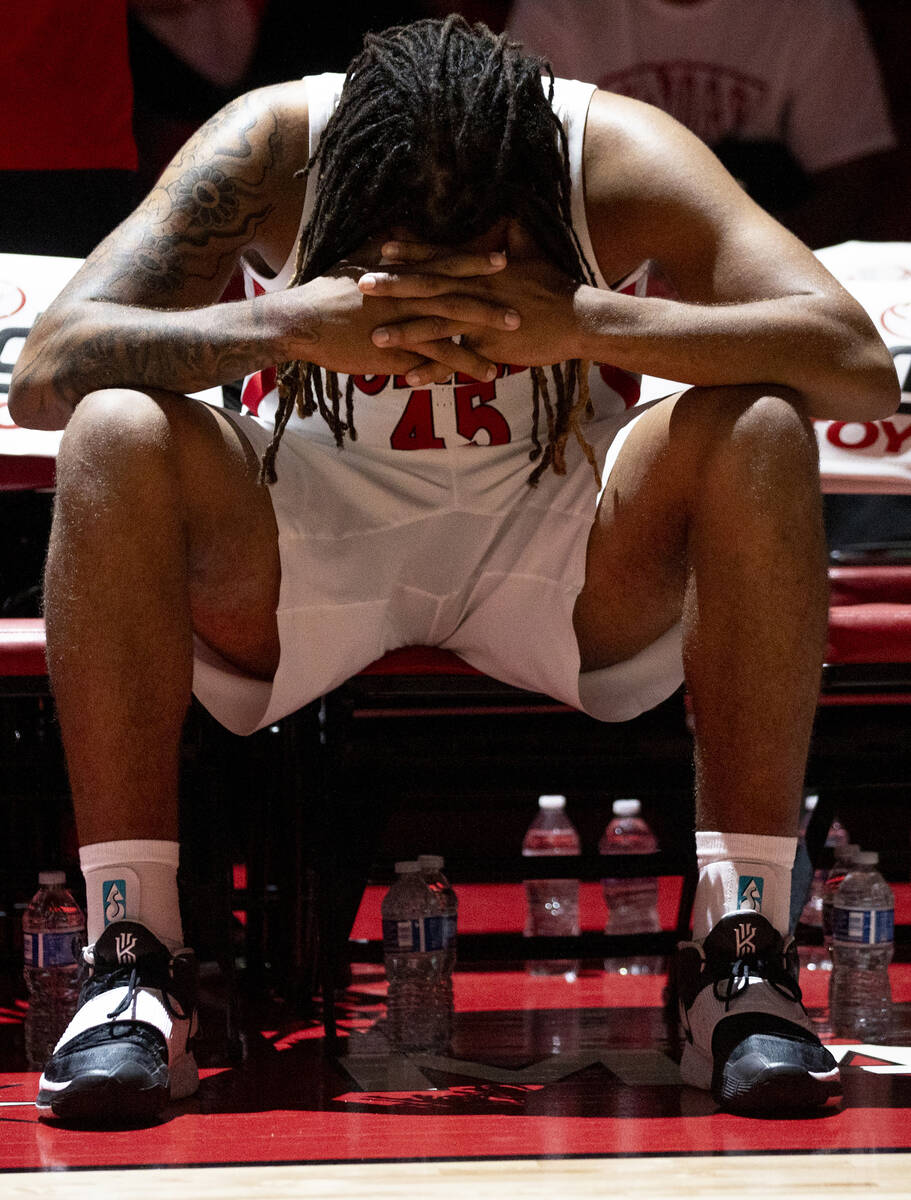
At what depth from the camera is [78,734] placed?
4.28ft

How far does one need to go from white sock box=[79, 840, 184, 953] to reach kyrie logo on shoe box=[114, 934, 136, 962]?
0.02 m

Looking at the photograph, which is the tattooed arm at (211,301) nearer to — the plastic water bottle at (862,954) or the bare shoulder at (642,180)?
the bare shoulder at (642,180)

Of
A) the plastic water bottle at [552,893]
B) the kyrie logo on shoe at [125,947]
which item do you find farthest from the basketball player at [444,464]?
the plastic water bottle at [552,893]

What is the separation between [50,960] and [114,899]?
51cm

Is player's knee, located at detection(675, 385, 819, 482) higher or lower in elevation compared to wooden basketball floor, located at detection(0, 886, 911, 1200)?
higher

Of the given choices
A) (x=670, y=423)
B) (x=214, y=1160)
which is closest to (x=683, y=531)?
(x=670, y=423)

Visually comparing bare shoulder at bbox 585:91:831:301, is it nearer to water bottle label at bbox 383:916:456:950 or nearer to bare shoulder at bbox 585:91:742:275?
bare shoulder at bbox 585:91:742:275

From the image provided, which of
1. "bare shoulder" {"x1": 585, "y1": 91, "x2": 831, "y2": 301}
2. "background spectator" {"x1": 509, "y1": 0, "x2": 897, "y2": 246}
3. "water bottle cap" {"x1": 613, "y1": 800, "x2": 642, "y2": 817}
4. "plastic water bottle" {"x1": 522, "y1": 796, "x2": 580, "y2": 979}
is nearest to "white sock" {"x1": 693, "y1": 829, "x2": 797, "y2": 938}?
"bare shoulder" {"x1": 585, "y1": 91, "x2": 831, "y2": 301}

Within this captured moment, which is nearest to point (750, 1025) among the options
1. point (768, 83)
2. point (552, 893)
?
point (552, 893)

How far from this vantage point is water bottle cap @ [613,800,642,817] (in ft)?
9.20

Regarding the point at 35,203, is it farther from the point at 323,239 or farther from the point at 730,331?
the point at 730,331

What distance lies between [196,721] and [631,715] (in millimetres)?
525

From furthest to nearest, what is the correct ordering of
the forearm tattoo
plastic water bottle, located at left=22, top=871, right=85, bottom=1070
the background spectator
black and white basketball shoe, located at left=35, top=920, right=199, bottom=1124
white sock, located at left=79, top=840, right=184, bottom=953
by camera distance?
the background spectator → plastic water bottle, located at left=22, top=871, right=85, bottom=1070 → the forearm tattoo → white sock, located at left=79, top=840, right=184, bottom=953 → black and white basketball shoe, located at left=35, top=920, right=199, bottom=1124

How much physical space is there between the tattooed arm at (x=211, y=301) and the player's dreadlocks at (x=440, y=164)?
5 centimetres
